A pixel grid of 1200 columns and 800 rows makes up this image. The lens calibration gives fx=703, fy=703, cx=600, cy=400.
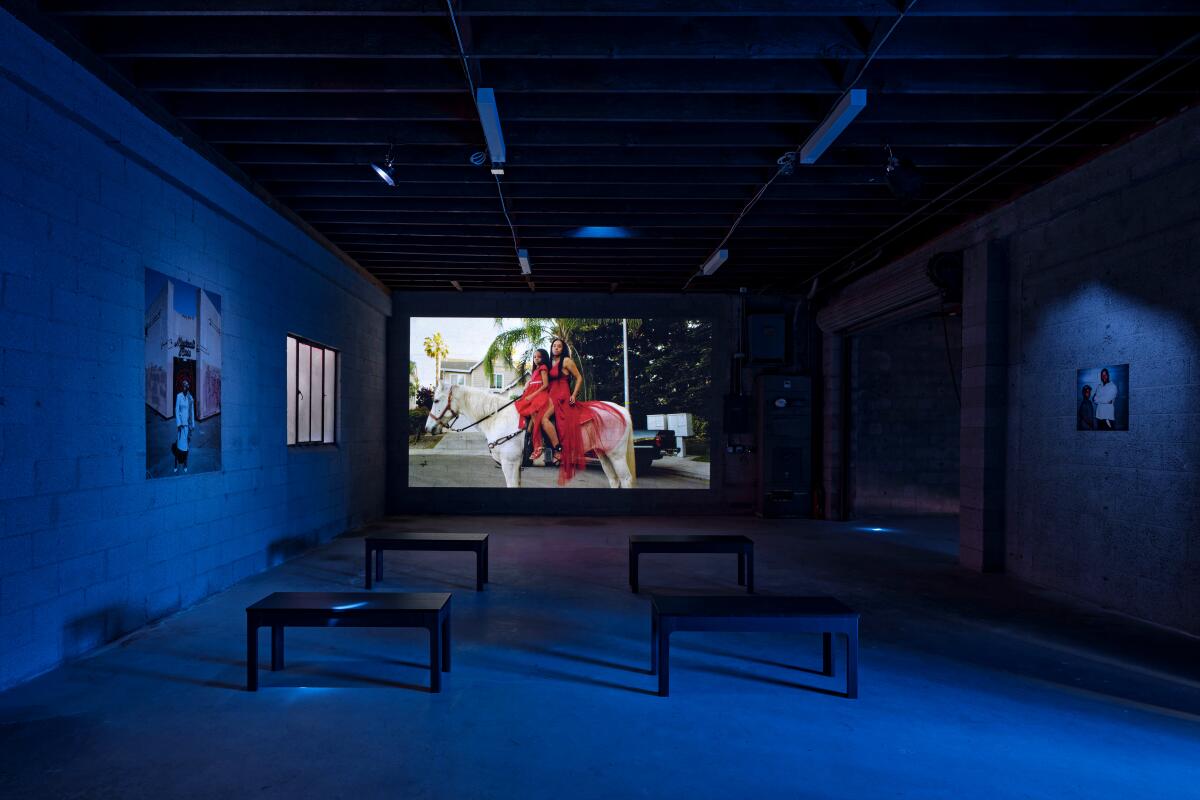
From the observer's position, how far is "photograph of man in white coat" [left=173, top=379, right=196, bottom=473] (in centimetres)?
477

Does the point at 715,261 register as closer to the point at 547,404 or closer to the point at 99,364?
the point at 547,404

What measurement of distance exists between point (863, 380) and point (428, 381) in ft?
21.7

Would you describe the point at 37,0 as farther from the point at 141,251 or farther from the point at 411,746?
the point at 411,746

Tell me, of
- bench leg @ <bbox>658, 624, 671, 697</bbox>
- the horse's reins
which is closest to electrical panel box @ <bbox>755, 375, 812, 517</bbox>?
the horse's reins

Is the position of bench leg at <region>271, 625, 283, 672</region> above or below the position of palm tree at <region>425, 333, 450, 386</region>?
below

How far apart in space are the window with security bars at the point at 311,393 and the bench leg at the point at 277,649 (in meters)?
3.91

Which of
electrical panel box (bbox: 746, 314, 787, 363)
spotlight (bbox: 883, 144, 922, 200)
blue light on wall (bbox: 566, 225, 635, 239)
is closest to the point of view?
spotlight (bbox: 883, 144, 922, 200)

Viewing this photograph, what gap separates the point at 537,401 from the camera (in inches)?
411

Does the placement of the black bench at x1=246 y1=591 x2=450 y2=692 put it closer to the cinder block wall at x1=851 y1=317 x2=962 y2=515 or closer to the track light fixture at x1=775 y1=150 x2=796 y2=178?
the track light fixture at x1=775 y1=150 x2=796 y2=178

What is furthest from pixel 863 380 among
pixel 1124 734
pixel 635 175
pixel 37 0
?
pixel 37 0

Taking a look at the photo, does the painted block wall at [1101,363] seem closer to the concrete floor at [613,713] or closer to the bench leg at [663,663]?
the concrete floor at [613,713]

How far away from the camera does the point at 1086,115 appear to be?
4.64m

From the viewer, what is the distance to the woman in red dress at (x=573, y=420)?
10.4 metres

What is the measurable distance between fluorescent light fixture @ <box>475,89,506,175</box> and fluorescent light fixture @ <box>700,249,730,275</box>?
3284 mm
